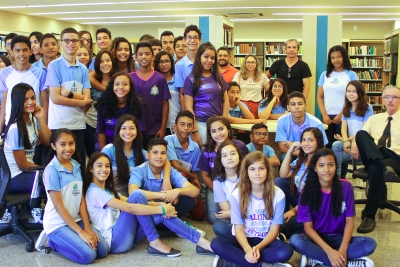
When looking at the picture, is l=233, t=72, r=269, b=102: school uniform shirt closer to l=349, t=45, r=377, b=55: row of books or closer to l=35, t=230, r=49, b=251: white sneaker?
l=35, t=230, r=49, b=251: white sneaker

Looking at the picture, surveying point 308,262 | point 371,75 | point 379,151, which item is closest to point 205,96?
point 379,151

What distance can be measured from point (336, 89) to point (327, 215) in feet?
7.23

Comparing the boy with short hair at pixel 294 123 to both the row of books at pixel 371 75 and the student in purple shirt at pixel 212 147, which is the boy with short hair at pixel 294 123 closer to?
the student in purple shirt at pixel 212 147

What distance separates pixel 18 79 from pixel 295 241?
8.90 feet

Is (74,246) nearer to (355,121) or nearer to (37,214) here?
(37,214)

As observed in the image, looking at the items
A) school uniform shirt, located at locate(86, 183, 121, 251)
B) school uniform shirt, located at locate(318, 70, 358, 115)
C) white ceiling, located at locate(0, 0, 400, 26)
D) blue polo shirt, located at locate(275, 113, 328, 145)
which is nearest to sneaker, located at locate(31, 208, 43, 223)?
school uniform shirt, located at locate(86, 183, 121, 251)

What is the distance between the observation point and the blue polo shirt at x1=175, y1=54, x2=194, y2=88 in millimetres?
4176

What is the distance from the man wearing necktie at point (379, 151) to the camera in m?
3.51

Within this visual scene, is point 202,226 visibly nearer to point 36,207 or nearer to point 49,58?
point 36,207

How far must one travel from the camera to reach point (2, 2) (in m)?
11.0

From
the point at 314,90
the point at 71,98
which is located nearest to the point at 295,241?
the point at 71,98

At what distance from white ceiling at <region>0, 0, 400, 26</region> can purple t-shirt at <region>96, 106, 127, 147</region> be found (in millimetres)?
7678

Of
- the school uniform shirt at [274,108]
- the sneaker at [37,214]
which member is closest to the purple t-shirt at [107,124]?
the sneaker at [37,214]

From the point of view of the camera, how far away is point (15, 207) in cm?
329
